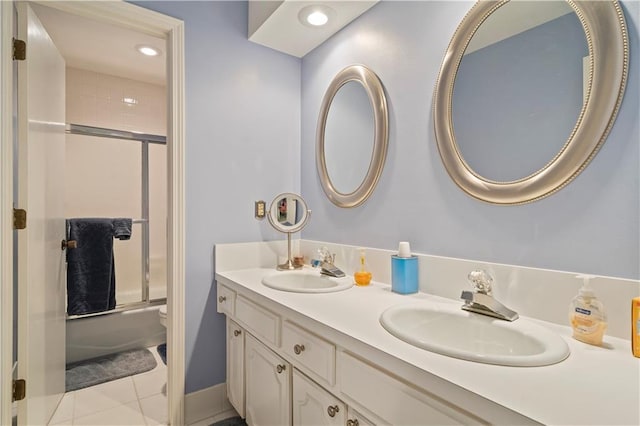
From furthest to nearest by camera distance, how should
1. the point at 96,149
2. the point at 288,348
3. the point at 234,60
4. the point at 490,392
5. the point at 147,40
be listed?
the point at 96,149 → the point at 147,40 → the point at 234,60 → the point at 288,348 → the point at 490,392

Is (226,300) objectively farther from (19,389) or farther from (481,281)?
(481,281)

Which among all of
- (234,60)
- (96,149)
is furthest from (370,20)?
(96,149)

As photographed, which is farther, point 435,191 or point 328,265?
point 328,265

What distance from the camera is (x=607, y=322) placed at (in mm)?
821

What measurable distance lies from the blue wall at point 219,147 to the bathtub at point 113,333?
117 centimetres

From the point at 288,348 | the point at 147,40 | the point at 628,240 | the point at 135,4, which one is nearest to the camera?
the point at 628,240

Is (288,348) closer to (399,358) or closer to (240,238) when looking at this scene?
(399,358)

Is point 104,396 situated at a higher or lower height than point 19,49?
lower

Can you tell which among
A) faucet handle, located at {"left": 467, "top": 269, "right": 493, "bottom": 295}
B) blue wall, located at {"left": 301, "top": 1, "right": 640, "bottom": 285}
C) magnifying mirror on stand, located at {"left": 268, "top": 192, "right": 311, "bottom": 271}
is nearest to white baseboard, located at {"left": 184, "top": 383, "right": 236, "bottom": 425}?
magnifying mirror on stand, located at {"left": 268, "top": 192, "right": 311, "bottom": 271}

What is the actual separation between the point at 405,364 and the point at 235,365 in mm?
1170

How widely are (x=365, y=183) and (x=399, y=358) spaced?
0.96 meters

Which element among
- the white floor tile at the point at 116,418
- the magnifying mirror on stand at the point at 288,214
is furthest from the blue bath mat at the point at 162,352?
the magnifying mirror on stand at the point at 288,214

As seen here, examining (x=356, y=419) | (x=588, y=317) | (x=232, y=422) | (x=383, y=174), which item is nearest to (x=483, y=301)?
(x=588, y=317)

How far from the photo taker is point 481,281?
1.00m
